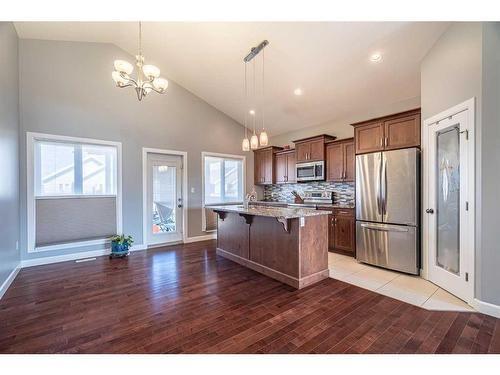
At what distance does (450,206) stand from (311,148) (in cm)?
288

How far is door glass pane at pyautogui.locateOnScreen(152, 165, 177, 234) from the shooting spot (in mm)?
5055

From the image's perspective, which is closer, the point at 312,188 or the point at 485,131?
the point at 485,131

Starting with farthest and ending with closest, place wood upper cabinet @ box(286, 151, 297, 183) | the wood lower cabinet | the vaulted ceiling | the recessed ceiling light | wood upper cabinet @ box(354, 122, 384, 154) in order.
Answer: wood upper cabinet @ box(286, 151, 297, 183) → the wood lower cabinet → wood upper cabinet @ box(354, 122, 384, 154) → the recessed ceiling light → the vaulted ceiling

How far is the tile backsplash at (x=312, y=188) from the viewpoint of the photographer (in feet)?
16.0

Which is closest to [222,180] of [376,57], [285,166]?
[285,166]

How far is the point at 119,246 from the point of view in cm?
427

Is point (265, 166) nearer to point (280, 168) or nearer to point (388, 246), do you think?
point (280, 168)

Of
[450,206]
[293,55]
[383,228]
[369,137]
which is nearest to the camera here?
[450,206]

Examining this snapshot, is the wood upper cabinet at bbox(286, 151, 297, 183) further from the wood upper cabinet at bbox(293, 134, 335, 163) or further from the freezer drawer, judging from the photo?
the freezer drawer

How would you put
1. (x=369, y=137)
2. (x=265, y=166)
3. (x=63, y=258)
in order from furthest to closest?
1. (x=265, y=166)
2. (x=63, y=258)
3. (x=369, y=137)

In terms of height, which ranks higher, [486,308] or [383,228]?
[383,228]

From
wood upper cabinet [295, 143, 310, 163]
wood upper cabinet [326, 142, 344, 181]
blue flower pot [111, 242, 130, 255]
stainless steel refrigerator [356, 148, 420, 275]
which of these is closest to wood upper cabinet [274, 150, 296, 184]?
wood upper cabinet [295, 143, 310, 163]

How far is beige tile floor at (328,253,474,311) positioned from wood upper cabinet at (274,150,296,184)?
2493 millimetres

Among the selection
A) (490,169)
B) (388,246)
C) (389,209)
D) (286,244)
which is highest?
(490,169)
